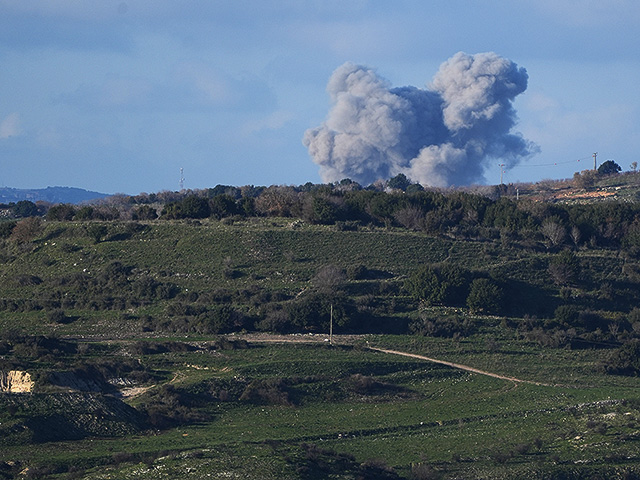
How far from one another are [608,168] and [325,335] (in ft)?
251

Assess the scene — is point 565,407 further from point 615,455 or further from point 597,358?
point 597,358

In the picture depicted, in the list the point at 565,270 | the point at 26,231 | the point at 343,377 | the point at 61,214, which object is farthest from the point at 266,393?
the point at 61,214

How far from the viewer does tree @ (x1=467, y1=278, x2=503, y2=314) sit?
5372 centimetres

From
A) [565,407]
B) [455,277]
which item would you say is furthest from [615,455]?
[455,277]

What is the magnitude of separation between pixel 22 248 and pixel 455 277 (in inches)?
1278

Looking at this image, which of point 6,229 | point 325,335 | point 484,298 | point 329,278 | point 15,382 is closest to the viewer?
point 15,382

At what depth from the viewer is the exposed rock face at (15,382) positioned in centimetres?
3388

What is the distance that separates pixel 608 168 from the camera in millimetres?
115625

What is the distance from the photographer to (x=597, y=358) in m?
47.5

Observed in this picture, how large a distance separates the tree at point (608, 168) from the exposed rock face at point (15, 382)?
93106 millimetres

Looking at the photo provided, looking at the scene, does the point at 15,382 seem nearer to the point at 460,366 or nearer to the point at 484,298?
the point at 460,366

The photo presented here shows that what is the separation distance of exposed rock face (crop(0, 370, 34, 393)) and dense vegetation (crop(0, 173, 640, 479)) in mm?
424

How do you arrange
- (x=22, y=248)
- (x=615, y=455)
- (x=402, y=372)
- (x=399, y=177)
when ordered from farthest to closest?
(x=399, y=177)
(x=22, y=248)
(x=402, y=372)
(x=615, y=455)

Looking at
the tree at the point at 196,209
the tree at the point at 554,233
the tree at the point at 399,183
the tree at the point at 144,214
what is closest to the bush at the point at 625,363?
the tree at the point at 554,233
